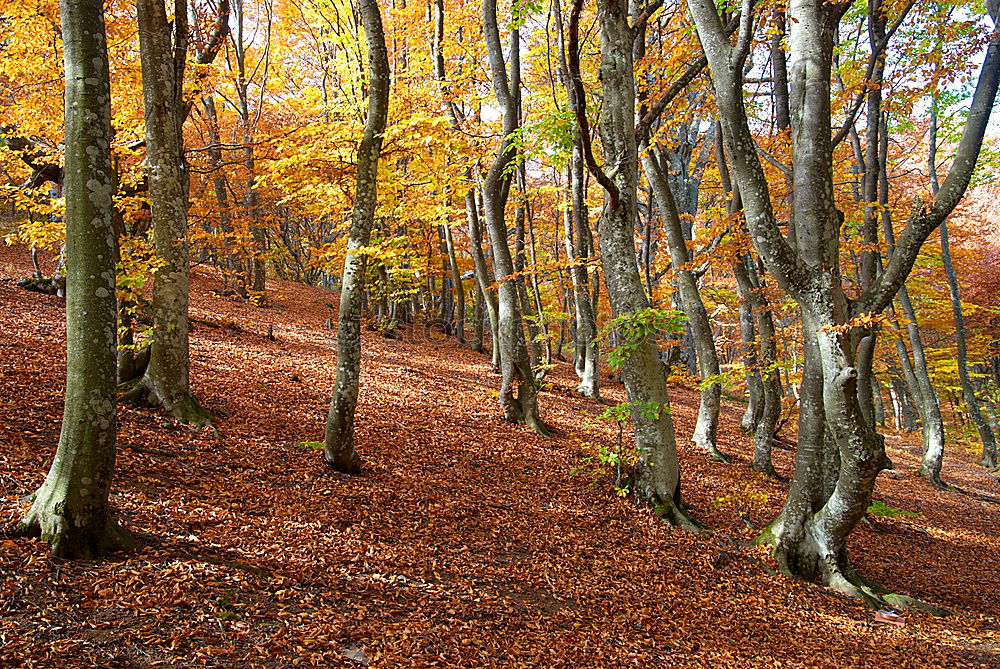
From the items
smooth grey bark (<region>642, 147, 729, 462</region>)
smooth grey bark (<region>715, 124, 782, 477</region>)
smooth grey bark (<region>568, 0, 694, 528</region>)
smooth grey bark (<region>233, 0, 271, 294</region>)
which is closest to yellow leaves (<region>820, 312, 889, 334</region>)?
smooth grey bark (<region>568, 0, 694, 528</region>)

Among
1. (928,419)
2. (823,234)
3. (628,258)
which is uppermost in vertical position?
(823,234)

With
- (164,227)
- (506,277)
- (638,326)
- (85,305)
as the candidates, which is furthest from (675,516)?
(164,227)

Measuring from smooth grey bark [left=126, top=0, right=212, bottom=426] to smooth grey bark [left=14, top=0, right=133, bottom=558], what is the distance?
312 centimetres

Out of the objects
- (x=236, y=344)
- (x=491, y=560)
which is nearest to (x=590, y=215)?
(x=236, y=344)

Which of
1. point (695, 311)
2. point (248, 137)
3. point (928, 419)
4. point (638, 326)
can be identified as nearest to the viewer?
point (638, 326)

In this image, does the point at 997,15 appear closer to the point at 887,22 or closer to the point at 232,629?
the point at 887,22

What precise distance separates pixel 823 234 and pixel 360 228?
14.8 ft

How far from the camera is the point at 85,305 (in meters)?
3.17

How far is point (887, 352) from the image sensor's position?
820 inches

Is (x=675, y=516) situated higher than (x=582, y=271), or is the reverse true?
(x=582, y=271)

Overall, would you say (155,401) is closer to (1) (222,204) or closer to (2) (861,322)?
(2) (861,322)

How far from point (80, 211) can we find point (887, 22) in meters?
11.0

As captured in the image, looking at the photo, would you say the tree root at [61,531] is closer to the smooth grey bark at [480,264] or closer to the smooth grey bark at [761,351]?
the smooth grey bark at [761,351]

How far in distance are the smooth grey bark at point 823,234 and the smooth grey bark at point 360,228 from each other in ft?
10.2
